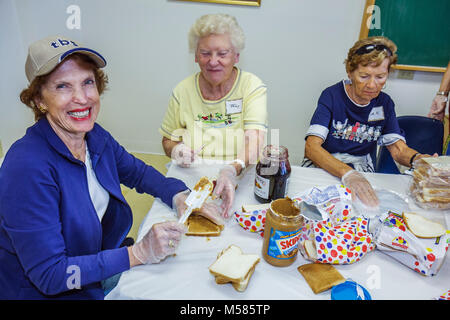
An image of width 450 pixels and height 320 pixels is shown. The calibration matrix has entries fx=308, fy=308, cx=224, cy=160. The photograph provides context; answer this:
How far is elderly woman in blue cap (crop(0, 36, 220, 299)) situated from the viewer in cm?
90

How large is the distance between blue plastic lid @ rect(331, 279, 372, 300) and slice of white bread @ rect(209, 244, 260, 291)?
0.79ft

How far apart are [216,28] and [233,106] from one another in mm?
424

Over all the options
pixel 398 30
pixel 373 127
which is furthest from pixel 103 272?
pixel 398 30

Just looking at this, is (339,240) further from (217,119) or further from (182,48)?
(182,48)

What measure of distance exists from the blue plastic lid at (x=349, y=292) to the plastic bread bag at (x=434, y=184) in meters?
0.65

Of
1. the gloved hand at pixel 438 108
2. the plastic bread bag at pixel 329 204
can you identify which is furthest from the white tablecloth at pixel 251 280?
the gloved hand at pixel 438 108

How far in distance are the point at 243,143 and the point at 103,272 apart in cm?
100

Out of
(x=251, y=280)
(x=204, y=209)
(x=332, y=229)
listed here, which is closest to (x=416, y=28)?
(x=332, y=229)

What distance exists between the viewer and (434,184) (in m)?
1.29

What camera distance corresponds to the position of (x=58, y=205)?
100 centimetres

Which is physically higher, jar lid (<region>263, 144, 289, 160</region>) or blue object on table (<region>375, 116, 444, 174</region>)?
jar lid (<region>263, 144, 289, 160</region>)

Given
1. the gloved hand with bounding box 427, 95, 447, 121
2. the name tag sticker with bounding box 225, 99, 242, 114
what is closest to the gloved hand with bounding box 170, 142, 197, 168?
the name tag sticker with bounding box 225, 99, 242, 114

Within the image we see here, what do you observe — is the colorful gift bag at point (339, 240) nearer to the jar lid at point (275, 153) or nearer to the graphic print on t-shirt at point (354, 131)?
the jar lid at point (275, 153)

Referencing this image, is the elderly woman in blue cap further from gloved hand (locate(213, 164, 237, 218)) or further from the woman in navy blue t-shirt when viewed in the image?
the woman in navy blue t-shirt
